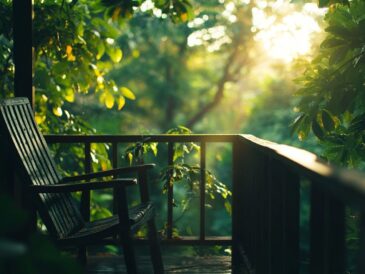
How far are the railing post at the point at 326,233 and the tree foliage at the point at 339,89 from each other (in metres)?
1.42

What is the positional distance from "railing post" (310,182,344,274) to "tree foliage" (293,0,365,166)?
1420mm

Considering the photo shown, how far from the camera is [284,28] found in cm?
976

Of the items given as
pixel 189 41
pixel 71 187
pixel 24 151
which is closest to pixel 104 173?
pixel 24 151

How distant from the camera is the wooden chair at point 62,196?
2719 millimetres

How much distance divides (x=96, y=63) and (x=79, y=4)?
0.46 m

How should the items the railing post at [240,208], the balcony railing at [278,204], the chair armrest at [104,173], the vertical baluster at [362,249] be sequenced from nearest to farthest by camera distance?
the vertical baluster at [362,249]
the balcony railing at [278,204]
the chair armrest at [104,173]
the railing post at [240,208]

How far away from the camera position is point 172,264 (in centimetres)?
382

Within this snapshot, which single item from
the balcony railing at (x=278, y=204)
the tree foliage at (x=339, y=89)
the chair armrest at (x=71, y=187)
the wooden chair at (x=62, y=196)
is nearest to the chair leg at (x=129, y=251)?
the wooden chair at (x=62, y=196)

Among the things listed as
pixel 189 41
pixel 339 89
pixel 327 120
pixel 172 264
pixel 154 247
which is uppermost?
pixel 189 41

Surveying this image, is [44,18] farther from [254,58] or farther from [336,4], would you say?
[254,58]

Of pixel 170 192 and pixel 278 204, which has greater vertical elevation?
pixel 278 204

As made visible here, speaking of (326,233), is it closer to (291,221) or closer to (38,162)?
(291,221)

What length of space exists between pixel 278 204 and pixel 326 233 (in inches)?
32.5

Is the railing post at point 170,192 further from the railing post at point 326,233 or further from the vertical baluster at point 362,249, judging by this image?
the vertical baluster at point 362,249
